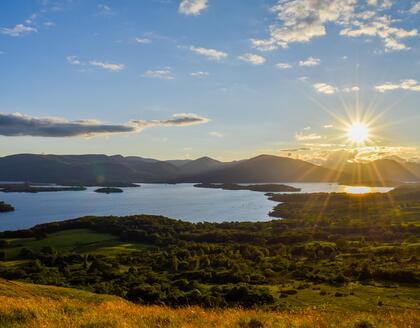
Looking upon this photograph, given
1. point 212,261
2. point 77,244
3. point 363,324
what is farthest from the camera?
point 77,244

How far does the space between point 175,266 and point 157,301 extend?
36255 mm

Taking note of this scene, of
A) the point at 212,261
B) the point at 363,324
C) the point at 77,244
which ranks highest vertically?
the point at 363,324

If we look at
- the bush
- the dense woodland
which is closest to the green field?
the dense woodland

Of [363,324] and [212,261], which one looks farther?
[212,261]

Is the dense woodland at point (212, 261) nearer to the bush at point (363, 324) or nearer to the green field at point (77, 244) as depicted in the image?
the green field at point (77, 244)

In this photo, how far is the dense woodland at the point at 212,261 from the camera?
184 feet

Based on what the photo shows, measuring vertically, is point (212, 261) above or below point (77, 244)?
above

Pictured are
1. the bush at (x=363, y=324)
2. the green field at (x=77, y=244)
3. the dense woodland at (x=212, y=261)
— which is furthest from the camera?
the green field at (x=77, y=244)

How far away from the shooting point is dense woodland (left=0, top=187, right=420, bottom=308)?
184 feet

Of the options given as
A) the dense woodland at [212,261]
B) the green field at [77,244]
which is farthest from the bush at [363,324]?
the green field at [77,244]

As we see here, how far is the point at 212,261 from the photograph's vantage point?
8881cm

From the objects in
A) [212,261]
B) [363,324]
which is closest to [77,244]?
[212,261]

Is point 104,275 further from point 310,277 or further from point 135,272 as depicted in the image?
point 310,277

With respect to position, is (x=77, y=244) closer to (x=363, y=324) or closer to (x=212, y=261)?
(x=212, y=261)
